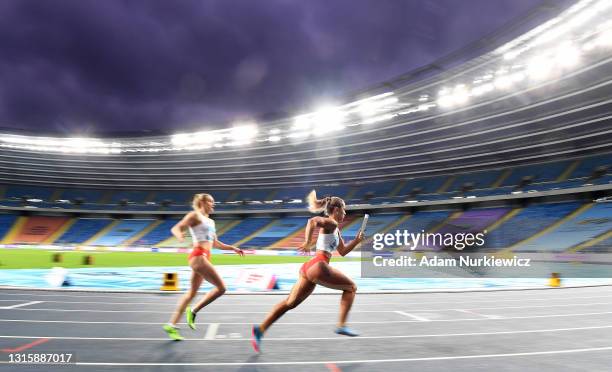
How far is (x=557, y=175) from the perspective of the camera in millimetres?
39719

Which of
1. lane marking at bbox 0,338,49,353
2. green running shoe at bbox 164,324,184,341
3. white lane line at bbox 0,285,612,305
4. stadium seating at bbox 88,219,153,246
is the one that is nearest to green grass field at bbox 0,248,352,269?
white lane line at bbox 0,285,612,305

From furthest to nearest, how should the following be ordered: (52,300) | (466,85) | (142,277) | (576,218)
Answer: (576,218) < (466,85) < (142,277) < (52,300)

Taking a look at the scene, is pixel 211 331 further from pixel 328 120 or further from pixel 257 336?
pixel 328 120

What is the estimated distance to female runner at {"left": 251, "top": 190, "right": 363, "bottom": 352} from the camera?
5609 millimetres

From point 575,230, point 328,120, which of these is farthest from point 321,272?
point 328,120

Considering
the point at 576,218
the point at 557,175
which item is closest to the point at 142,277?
the point at 576,218

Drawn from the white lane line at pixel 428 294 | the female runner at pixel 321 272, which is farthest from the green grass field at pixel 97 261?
the female runner at pixel 321 272

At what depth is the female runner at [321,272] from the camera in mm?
5609

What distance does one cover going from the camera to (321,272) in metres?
5.60

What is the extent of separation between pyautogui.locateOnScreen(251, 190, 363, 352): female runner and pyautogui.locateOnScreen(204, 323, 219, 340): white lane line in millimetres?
1213

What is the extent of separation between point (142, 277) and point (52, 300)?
7.28m

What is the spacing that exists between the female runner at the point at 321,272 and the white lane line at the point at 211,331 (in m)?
Result: 1.21

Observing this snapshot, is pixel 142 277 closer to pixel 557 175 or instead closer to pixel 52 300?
pixel 52 300

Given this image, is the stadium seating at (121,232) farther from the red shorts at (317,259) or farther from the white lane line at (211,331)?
the red shorts at (317,259)
